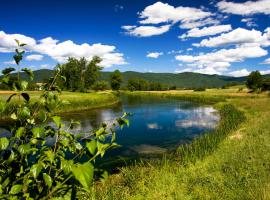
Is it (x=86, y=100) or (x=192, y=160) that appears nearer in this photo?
(x=192, y=160)

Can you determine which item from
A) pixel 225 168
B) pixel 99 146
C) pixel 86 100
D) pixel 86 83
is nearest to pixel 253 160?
pixel 225 168

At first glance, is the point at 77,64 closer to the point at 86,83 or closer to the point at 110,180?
the point at 86,83

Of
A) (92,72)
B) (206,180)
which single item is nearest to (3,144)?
(206,180)

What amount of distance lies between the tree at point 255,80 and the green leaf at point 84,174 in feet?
316

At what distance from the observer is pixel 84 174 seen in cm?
216

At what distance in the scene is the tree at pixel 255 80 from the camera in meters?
91.4

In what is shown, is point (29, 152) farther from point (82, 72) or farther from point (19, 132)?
point (82, 72)

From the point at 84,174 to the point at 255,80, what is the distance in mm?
99796

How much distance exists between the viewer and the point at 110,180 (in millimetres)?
13023

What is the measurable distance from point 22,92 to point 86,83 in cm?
9803

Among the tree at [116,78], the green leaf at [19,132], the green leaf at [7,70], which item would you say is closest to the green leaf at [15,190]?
the green leaf at [19,132]

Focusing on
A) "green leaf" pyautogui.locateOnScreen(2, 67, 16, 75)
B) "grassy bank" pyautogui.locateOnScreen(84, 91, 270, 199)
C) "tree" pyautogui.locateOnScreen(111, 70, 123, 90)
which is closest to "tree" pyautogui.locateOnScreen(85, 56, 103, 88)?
"tree" pyautogui.locateOnScreen(111, 70, 123, 90)

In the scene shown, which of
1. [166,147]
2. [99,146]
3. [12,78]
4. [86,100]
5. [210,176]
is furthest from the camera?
[86,100]

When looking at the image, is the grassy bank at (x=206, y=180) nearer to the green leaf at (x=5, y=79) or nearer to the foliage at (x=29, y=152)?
the foliage at (x=29, y=152)
